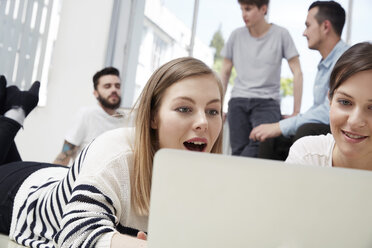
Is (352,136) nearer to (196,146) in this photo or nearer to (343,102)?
(343,102)

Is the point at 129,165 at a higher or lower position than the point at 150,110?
lower

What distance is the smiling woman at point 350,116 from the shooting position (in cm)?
103

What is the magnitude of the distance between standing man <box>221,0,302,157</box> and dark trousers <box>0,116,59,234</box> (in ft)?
4.40

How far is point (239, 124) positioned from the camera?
272 centimetres

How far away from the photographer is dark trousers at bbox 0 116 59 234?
1.51 metres

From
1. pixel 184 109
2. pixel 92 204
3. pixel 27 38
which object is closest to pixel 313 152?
pixel 184 109

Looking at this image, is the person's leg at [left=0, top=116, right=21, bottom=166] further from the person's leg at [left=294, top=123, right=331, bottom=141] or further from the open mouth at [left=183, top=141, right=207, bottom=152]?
the person's leg at [left=294, top=123, right=331, bottom=141]

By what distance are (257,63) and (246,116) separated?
41 cm

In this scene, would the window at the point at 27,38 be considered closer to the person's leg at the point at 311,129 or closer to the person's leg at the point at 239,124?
the person's leg at the point at 239,124

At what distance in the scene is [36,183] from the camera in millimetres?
1520

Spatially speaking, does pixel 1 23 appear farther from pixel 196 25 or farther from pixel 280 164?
pixel 280 164

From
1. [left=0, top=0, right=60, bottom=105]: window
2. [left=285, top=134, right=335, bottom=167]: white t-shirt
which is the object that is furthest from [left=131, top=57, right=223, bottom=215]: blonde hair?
[left=0, top=0, right=60, bottom=105]: window

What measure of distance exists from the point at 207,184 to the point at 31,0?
477 cm

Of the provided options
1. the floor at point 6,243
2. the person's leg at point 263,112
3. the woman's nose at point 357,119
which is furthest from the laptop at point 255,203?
the person's leg at point 263,112
